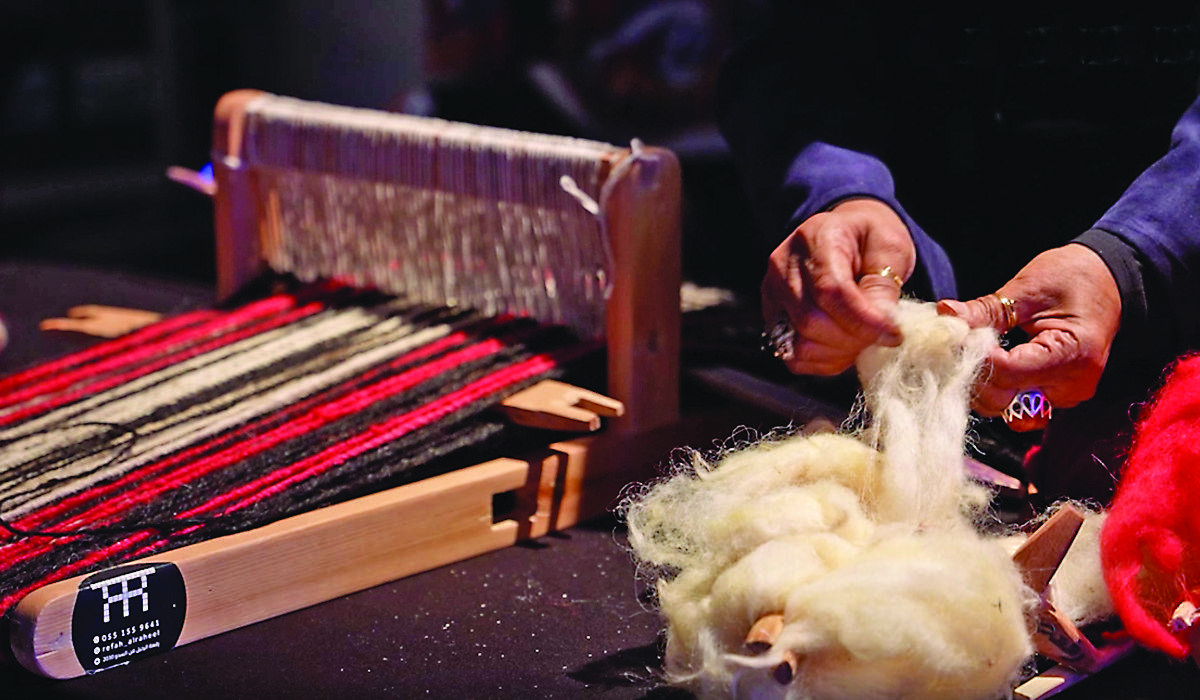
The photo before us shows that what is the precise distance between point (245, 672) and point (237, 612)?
8cm

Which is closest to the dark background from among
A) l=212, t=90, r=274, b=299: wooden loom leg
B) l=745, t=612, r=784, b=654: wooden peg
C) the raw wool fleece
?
l=212, t=90, r=274, b=299: wooden loom leg

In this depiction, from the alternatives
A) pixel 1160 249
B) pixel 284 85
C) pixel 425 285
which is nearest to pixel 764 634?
pixel 1160 249

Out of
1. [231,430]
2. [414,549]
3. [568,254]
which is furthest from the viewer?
[568,254]

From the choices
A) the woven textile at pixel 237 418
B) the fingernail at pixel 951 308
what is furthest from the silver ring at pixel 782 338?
the woven textile at pixel 237 418

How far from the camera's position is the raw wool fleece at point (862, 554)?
719 mm

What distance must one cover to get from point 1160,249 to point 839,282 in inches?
10.0

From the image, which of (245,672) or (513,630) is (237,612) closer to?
(245,672)

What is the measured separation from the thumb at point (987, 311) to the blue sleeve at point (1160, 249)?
0.30ft

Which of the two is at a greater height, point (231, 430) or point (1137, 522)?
point (1137, 522)

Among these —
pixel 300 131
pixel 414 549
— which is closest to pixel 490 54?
pixel 300 131

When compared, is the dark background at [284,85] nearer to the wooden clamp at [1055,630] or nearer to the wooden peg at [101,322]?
the wooden peg at [101,322]

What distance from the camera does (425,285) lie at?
1.55 metres

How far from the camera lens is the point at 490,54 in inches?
154

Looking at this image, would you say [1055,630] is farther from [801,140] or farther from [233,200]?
[233,200]
